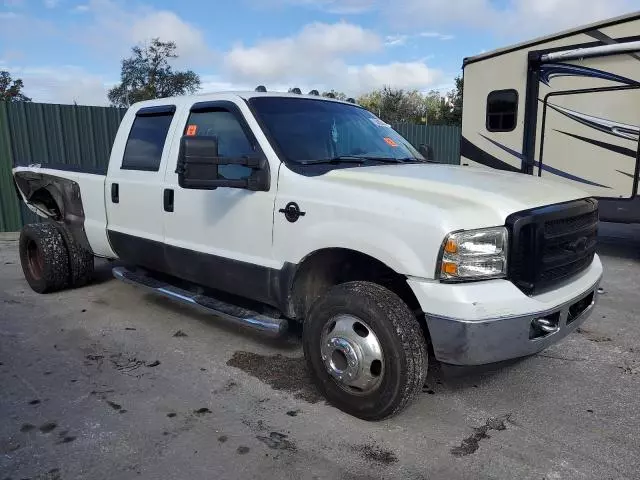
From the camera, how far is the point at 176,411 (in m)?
3.33

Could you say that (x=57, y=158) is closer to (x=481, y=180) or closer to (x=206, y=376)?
(x=206, y=376)

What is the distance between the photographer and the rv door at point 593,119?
670 cm

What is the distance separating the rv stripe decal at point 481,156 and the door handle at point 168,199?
5.46 meters

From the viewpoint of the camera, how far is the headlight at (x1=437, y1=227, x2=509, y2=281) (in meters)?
2.75

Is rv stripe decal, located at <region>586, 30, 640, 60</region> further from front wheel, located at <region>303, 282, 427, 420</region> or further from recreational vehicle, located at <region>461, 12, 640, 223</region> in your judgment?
front wheel, located at <region>303, 282, 427, 420</region>

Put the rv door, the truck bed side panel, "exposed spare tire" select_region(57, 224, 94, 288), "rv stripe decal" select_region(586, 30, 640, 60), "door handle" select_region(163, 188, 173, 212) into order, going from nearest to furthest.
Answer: "door handle" select_region(163, 188, 173, 212), the truck bed side panel, "exposed spare tire" select_region(57, 224, 94, 288), "rv stripe decal" select_region(586, 30, 640, 60), the rv door

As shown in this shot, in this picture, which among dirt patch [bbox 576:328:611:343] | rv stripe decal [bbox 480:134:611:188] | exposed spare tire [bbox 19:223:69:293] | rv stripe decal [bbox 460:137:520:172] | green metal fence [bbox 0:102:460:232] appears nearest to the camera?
dirt patch [bbox 576:328:611:343]

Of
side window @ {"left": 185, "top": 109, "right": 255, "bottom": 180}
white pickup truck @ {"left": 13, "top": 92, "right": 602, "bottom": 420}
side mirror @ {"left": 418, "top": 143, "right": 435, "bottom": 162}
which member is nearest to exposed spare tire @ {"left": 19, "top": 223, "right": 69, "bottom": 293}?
white pickup truck @ {"left": 13, "top": 92, "right": 602, "bottom": 420}

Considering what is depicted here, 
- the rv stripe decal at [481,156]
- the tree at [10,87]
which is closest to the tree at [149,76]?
the tree at [10,87]

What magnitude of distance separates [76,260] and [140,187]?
5.81 ft

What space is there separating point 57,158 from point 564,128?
28.4 feet

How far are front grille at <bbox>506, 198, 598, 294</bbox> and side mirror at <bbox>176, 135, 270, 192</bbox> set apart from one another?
1.60 metres

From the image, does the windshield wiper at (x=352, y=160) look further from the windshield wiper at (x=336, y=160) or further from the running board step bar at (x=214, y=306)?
the running board step bar at (x=214, y=306)

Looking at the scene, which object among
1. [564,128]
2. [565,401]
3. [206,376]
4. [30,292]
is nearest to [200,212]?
[206,376]
